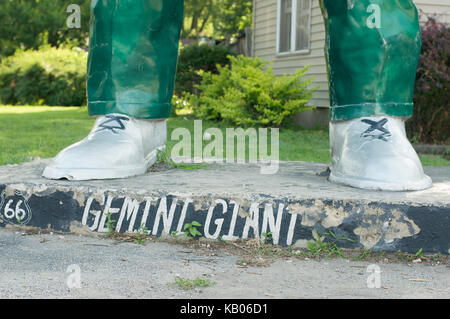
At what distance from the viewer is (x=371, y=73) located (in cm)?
206

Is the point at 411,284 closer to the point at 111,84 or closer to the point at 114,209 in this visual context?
the point at 114,209

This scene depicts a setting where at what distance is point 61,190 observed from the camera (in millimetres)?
1898

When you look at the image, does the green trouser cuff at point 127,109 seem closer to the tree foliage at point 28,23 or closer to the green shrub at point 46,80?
the green shrub at point 46,80

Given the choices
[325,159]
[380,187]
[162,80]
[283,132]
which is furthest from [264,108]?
[380,187]

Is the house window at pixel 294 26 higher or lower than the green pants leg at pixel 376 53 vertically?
higher

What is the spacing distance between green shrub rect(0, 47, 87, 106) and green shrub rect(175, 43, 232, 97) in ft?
20.2

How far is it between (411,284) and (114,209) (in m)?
1.03

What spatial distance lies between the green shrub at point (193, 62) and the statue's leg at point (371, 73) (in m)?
8.84

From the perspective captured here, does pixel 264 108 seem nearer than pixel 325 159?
No

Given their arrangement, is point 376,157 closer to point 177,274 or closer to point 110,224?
point 177,274

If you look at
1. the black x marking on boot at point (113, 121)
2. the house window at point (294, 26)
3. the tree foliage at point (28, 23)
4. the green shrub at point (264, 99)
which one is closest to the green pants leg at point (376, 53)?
the black x marking on boot at point (113, 121)

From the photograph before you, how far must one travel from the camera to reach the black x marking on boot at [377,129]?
6.52 ft

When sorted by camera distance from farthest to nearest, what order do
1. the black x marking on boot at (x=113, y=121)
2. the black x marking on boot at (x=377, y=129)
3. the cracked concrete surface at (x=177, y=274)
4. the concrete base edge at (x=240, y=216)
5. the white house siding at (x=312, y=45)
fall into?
the white house siding at (x=312, y=45) < the black x marking on boot at (x=113, y=121) < the black x marking on boot at (x=377, y=129) < the concrete base edge at (x=240, y=216) < the cracked concrete surface at (x=177, y=274)

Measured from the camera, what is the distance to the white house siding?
284 inches
